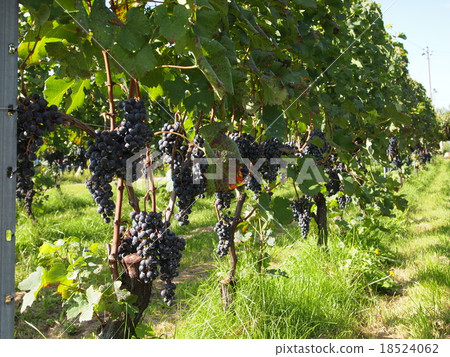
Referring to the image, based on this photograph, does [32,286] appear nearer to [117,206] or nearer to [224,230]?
[117,206]

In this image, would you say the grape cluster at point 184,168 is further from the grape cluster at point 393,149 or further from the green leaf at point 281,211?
the grape cluster at point 393,149

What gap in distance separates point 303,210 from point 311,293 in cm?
110

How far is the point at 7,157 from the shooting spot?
3.30ft

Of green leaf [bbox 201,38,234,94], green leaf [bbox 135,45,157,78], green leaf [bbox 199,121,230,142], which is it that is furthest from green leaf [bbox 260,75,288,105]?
green leaf [bbox 135,45,157,78]

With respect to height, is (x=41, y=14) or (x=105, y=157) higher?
(x=41, y=14)

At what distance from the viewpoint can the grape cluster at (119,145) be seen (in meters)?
1.32

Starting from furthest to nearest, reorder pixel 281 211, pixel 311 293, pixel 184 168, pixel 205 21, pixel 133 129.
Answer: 1. pixel 311 293
2. pixel 281 211
3. pixel 184 168
4. pixel 133 129
5. pixel 205 21

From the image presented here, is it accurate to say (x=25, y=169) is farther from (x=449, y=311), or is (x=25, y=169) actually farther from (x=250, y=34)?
(x=449, y=311)

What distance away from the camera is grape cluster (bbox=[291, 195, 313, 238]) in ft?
12.7

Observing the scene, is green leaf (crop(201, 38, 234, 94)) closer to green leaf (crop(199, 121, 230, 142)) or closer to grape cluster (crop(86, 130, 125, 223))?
green leaf (crop(199, 121, 230, 142))

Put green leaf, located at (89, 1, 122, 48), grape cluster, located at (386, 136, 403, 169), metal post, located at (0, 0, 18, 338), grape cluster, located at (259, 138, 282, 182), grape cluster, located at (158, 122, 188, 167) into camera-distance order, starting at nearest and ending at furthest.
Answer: metal post, located at (0, 0, 18, 338), green leaf, located at (89, 1, 122, 48), grape cluster, located at (158, 122, 188, 167), grape cluster, located at (259, 138, 282, 182), grape cluster, located at (386, 136, 403, 169)

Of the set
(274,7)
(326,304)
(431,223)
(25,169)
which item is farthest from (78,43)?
(431,223)

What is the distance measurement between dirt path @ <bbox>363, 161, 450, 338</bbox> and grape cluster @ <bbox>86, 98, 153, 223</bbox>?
7.85 feet

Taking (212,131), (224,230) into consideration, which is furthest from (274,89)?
(224,230)
